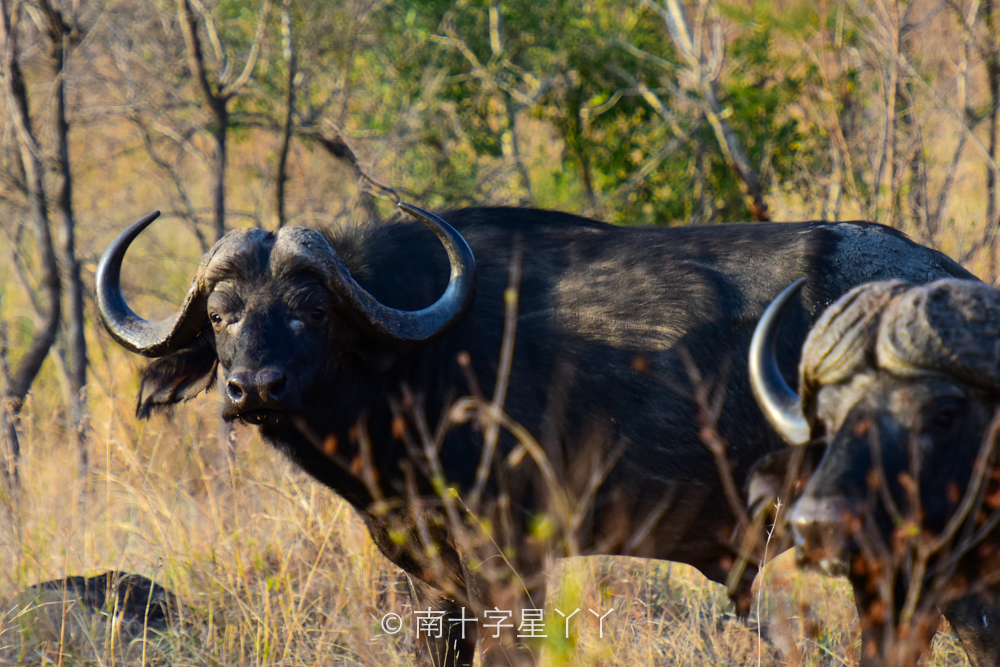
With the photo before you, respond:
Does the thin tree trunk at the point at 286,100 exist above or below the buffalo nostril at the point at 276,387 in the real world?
above

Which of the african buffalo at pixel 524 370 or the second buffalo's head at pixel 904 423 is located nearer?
the second buffalo's head at pixel 904 423

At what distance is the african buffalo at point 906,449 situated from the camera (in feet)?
6.88

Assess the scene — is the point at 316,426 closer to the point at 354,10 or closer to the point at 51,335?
the point at 51,335

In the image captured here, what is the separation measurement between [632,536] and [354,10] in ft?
14.2

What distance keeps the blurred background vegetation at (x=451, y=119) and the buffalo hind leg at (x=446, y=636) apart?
1.64 meters

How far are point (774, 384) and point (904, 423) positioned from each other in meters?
0.43

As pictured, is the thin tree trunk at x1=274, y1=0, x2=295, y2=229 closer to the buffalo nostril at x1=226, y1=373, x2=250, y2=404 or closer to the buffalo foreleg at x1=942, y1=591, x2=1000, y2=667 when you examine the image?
the buffalo nostril at x1=226, y1=373, x2=250, y2=404

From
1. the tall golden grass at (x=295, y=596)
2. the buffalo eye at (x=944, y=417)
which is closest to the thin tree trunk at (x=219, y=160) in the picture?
the tall golden grass at (x=295, y=596)

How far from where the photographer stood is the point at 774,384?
255cm

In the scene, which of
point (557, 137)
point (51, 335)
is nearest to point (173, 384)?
point (51, 335)

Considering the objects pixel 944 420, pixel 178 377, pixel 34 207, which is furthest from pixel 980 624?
pixel 34 207

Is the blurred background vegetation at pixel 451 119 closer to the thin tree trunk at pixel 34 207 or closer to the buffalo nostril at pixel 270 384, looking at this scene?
the thin tree trunk at pixel 34 207

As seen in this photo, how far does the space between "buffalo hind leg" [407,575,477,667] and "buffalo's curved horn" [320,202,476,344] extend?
1082 mm

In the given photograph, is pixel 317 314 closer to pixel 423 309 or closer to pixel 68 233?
pixel 423 309
